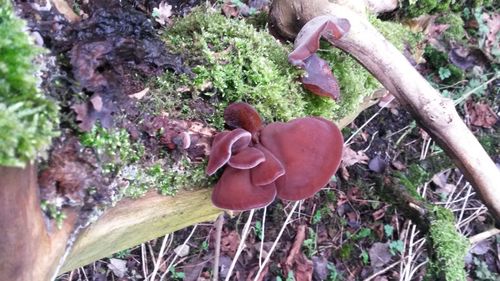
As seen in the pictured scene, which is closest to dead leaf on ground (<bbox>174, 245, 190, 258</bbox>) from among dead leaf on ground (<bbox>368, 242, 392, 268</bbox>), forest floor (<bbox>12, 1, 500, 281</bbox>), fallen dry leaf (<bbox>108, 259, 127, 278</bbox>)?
forest floor (<bbox>12, 1, 500, 281</bbox>)

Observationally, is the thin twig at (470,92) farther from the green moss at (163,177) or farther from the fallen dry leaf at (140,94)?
the fallen dry leaf at (140,94)

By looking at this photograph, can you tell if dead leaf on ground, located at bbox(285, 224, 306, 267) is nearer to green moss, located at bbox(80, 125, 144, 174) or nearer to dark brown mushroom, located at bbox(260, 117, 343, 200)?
dark brown mushroom, located at bbox(260, 117, 343, 200)

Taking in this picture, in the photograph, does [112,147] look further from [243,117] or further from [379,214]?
[379,214]

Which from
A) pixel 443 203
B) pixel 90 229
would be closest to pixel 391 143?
pixel 443 203

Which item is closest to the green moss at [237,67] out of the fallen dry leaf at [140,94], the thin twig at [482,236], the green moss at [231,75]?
the green moss at [231,75]

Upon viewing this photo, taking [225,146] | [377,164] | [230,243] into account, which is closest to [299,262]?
[230,243]

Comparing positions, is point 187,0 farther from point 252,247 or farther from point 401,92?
point 252,247
